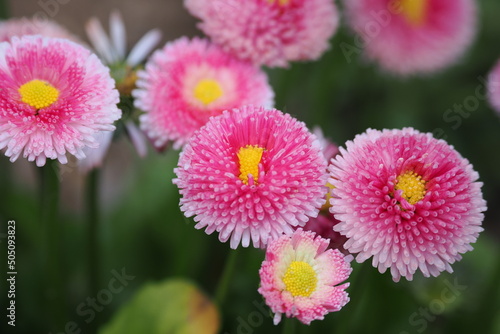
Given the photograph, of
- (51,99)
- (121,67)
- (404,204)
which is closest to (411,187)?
(404,204)

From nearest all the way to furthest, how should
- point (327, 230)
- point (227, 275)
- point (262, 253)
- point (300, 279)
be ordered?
point (300, 279) < point (327, 230) < point (227, 275) < point (262, 253)

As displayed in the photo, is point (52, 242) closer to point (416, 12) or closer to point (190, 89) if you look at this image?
point (190, 89)

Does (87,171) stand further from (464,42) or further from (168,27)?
(168,27)

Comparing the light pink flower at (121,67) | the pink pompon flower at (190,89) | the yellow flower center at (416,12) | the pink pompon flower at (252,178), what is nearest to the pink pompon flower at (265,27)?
the pink pompon flower at (190,89)

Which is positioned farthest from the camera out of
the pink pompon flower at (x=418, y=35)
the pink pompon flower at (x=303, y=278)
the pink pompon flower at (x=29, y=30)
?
the pink pompon flower at (x=418, y=35)

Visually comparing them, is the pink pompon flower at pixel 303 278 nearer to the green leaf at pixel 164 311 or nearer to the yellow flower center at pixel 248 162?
the yellow flower center at pixel 248 162
